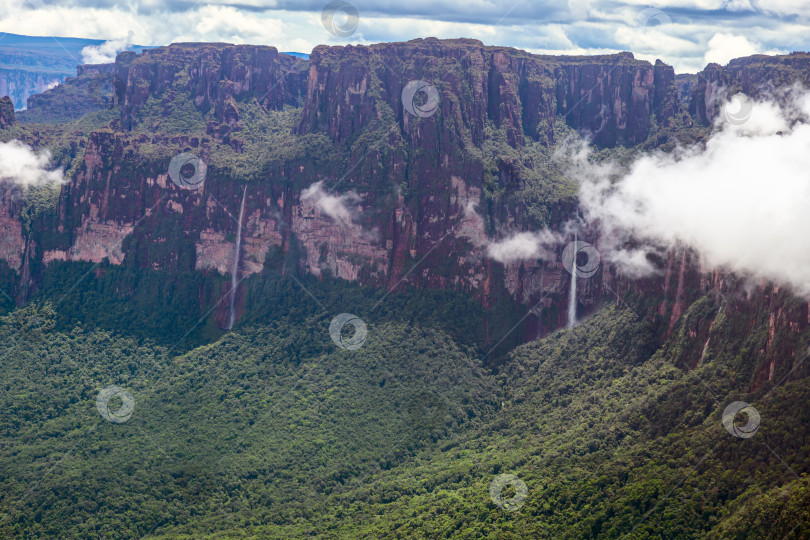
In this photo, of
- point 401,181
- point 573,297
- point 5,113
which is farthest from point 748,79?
point 5,113

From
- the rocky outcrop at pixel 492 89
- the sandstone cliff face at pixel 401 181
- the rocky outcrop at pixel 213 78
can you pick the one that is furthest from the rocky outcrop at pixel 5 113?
the rocky outcrop at pixel 492 89

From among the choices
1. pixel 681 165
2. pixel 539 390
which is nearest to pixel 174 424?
pixel 539 390

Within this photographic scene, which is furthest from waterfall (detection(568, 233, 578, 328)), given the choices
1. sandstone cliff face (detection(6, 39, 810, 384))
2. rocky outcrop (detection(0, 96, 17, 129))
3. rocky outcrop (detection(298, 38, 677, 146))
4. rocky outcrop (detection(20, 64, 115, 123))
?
rocky outcrop (detection(20, 64, 115, 123))

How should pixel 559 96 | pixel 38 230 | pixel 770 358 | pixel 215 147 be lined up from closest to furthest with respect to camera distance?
pixel 770 358 < pixel 38 230 < pixel 215 147 < pixel 559 96

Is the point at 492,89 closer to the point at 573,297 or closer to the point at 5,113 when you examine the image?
the point at 573,297

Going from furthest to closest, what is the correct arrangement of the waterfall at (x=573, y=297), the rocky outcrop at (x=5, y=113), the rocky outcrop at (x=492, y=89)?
the rocky outcrop at (x=5, y=113) < the rocky outcrop at (x=492, y=89) < the waterfall at (x=573, y=297)

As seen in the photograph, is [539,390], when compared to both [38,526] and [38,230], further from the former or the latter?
[38,230]

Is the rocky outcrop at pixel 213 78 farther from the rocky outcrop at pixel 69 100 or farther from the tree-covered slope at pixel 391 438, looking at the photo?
the tree-covered slope at pixel 391 438

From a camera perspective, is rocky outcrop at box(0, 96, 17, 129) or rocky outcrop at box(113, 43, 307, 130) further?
rocky outcrop at box(113, 43, 307, 130)

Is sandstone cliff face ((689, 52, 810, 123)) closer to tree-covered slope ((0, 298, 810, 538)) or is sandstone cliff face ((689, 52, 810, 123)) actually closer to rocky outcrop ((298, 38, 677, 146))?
rocky outcrop ((298, 38, 677, 146))
